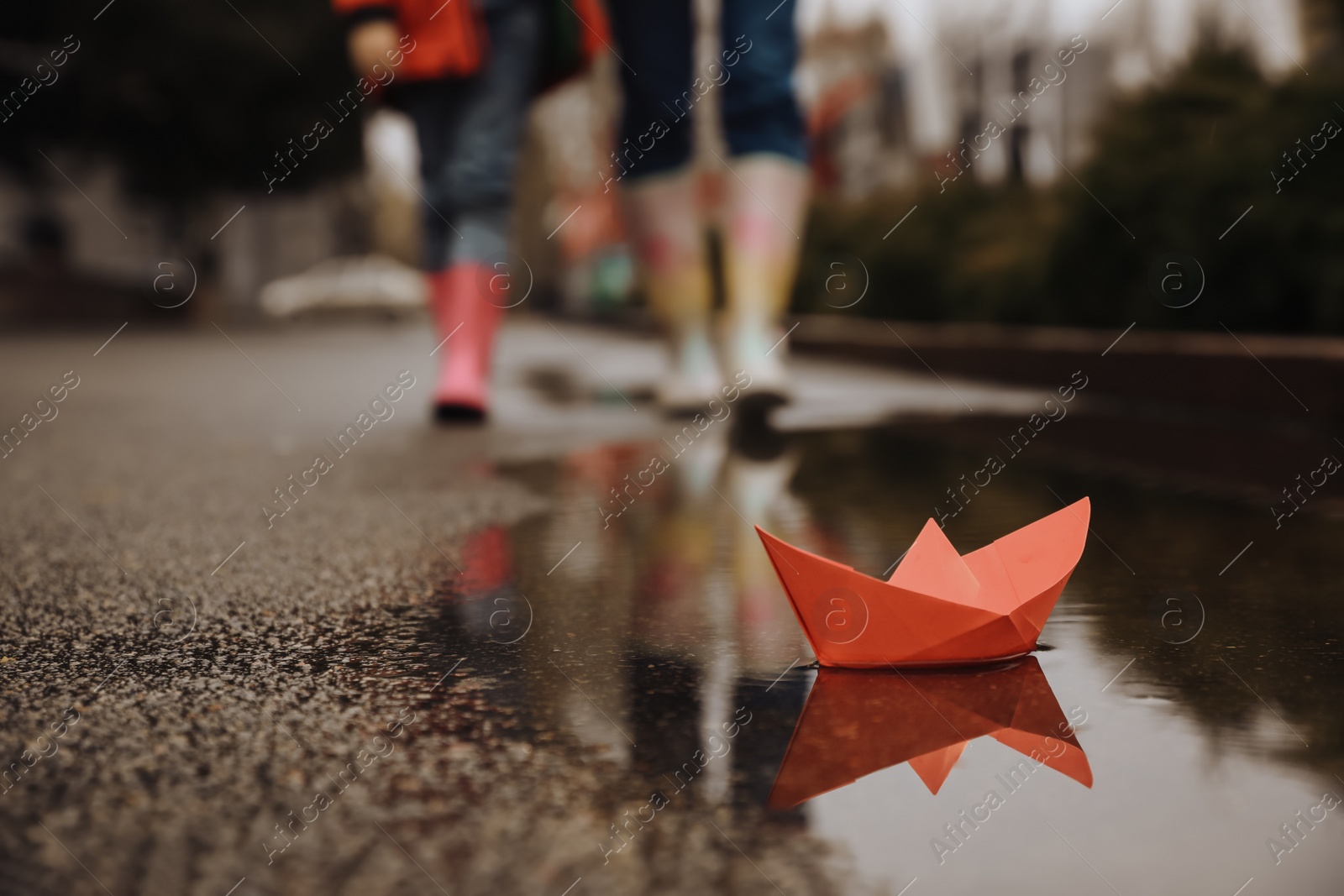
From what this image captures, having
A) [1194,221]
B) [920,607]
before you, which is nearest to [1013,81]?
[1194,221]

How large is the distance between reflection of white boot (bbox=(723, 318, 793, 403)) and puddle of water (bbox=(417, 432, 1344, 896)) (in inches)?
87.9

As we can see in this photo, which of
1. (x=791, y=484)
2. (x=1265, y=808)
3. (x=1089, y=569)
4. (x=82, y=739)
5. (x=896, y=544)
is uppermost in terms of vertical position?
(x=791, y=484)

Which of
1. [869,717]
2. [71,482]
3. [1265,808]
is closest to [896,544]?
[869,717]

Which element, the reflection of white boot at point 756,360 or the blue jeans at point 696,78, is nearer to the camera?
the reflection of white boot at point 756,360

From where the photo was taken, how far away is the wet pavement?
116 centimetres

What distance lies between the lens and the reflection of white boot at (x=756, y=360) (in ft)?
16.7

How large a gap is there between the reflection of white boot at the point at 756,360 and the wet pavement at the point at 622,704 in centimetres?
156

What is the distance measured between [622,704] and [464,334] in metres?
3.70

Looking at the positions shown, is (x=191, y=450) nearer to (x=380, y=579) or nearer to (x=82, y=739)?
(x=380, y=579)

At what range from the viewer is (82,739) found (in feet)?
4.76

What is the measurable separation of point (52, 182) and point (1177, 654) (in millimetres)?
32904

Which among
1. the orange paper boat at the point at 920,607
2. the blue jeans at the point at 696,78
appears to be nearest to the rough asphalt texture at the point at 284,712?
the orange paper boat at the point at 920,607

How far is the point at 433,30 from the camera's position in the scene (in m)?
5.12

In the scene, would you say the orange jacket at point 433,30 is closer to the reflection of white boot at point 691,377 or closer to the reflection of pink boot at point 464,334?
the reflection of pink boot at point 464,334
